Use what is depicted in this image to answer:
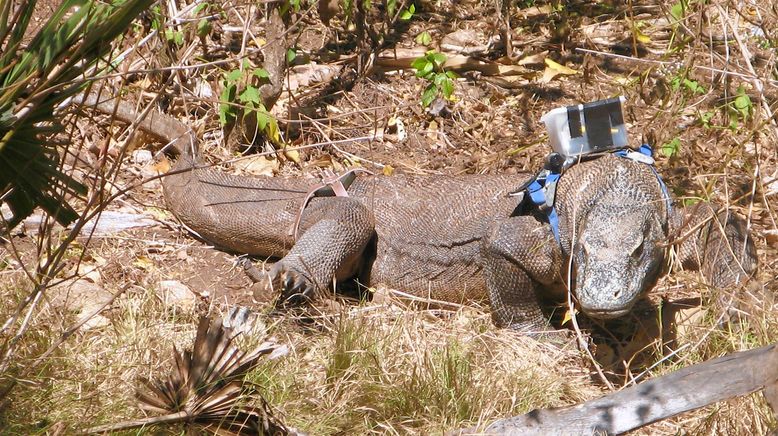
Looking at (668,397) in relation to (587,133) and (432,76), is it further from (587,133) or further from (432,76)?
(432,76)

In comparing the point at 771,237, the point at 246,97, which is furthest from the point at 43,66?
the point at 771,237

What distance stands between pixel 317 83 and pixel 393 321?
3091 millimetres

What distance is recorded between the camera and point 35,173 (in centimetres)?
321

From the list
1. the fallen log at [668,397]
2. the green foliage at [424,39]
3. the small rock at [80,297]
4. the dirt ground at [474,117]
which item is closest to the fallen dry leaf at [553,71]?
the dirt ground at [474,117]

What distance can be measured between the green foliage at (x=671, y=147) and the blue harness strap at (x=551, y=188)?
34.3 inches

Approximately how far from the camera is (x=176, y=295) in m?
5.03

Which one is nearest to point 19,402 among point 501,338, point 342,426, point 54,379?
point 54,379

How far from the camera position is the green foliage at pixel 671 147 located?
225 inches

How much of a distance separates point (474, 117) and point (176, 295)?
2945 millimetres

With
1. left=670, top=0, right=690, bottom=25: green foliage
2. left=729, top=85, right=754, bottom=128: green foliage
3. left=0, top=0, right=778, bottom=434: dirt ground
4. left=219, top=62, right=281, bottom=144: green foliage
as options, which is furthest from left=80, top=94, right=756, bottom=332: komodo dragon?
left=670, top=0, right=690, bottom=25: green foliage

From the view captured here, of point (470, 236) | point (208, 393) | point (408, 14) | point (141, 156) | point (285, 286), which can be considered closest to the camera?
point (208, 393)

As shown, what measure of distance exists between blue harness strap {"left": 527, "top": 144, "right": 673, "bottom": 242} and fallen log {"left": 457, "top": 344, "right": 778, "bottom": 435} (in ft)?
5.40

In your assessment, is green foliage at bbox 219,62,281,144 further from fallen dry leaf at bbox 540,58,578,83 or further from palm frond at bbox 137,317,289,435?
palm frond at bbox 137,317,289,435

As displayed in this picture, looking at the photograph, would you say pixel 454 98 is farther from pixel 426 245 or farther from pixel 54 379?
pixel 54 379
